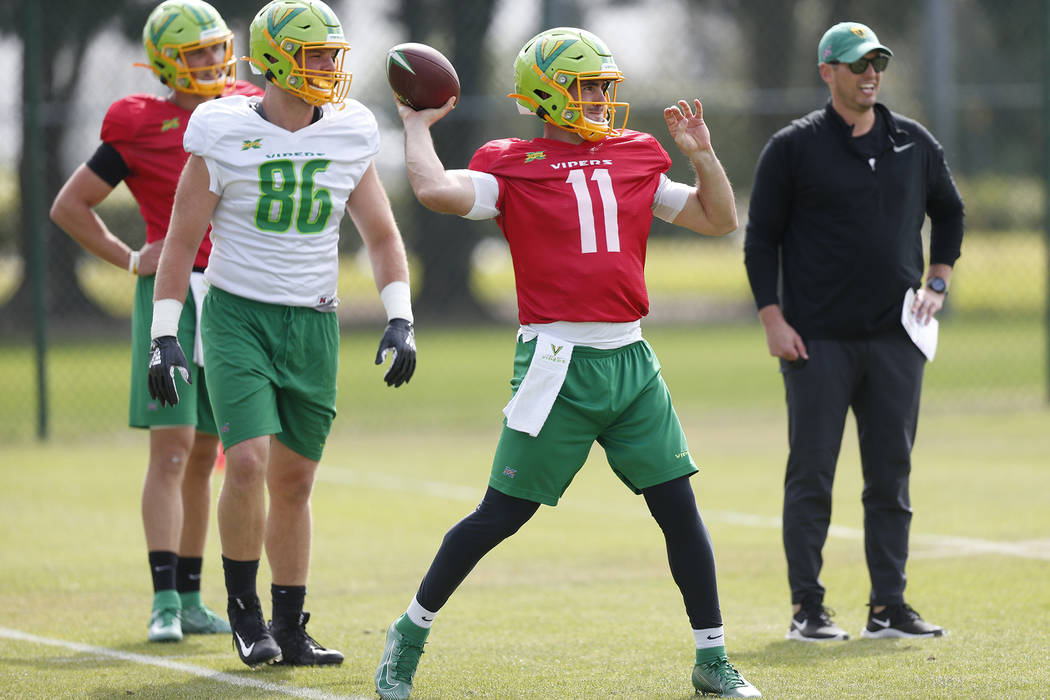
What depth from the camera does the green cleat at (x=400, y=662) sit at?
4.79 m

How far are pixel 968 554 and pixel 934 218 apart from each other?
6.01 feet

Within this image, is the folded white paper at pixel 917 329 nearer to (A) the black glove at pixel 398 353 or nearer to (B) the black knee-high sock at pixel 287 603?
(A) the black glove at pixel 398 353

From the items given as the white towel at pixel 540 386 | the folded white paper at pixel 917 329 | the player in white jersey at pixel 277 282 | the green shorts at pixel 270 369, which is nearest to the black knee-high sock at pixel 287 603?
the player in white jersey at pixel 277 282

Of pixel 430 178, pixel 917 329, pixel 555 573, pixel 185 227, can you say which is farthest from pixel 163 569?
pixel 917 329

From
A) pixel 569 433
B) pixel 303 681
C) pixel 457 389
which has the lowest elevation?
pixel 457 389

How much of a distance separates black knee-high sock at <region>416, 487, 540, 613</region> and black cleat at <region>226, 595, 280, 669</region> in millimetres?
744

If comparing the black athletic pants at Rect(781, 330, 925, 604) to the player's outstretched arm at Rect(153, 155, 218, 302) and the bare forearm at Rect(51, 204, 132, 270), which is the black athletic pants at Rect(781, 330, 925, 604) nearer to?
the player's outstretched arm at Rect(153, 155, 218, 302)

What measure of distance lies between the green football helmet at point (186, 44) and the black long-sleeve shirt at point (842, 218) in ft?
7.08

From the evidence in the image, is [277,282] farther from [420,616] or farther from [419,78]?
[420,616]

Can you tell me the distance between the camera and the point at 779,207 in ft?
19.3

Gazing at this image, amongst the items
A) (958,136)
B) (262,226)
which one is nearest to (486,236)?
(958,136)

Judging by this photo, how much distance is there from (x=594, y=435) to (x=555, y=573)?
232cm

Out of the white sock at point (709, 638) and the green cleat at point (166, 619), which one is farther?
the green cleat at point (166, 619)

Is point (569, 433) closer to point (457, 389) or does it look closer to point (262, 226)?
point (262, 226)
